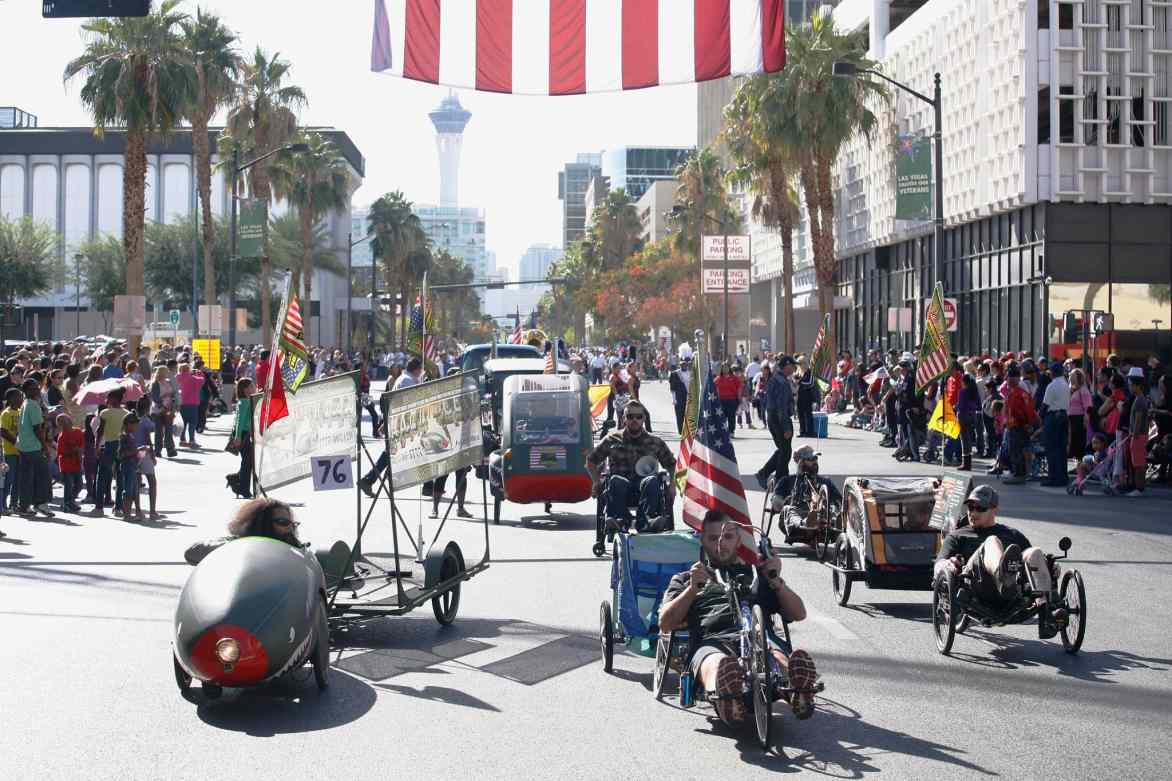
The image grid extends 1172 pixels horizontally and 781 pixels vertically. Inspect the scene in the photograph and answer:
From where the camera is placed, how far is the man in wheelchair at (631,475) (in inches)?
533

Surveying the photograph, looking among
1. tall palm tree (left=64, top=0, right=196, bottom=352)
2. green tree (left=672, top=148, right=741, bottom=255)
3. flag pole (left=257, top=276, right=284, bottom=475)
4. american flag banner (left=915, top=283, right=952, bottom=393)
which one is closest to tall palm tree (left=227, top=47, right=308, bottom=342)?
tall palm tree (left=64, top=0, right=196, bottom=352)

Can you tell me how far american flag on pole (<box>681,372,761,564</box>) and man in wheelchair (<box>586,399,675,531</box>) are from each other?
3.07m

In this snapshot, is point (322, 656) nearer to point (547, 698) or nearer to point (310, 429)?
point (547, 698)

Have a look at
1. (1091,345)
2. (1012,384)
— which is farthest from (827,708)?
(1091,345)

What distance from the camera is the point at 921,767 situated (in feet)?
23.6

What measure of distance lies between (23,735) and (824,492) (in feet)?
29.2

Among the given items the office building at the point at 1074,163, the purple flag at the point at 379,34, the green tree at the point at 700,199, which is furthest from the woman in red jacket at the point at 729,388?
the green tree at the point at 700,199

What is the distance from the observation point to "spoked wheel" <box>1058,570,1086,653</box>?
10.1 metres

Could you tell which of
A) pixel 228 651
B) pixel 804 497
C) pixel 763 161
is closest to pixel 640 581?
pixel 228 651

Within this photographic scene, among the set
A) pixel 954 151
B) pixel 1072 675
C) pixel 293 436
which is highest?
pixel 954 151

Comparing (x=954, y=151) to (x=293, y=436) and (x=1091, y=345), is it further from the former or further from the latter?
(x=293, y=436)

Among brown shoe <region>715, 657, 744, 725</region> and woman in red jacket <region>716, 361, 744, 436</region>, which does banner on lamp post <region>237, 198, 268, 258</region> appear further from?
brown shoe <region>715, 657, 744, 725</region>

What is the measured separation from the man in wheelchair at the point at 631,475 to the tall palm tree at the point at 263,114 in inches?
1928

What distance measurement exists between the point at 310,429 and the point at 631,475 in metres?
3.66
